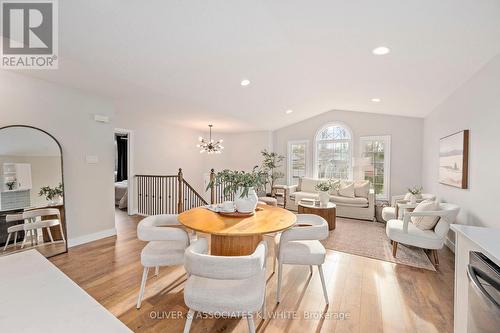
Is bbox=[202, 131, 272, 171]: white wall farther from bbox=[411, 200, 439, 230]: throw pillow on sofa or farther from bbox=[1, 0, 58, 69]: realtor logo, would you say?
bbox=[1, 0, 58, 69]: realtor logo

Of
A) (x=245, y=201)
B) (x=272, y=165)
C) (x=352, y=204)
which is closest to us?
(x=245, y=201)

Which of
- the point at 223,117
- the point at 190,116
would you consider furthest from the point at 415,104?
the point at 190,116

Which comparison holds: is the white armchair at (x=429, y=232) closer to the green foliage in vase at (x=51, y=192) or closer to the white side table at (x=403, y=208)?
the white side table at (x=403, y=208)

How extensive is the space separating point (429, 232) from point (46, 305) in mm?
3638

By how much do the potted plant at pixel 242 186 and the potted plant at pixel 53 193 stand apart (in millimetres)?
2498

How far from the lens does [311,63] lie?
10.2ft

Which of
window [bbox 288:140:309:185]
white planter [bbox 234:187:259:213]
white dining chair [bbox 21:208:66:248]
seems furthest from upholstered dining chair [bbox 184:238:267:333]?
window [bbox 288:140:309:185]

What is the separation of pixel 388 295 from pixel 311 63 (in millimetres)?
2953

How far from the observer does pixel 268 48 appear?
2.70 metres

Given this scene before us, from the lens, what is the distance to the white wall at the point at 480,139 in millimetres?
2281

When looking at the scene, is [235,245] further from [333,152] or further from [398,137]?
[398,137]

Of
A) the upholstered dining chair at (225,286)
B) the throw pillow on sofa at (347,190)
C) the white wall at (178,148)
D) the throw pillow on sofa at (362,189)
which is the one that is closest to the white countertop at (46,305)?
the upholstered dining chair at (225,286)

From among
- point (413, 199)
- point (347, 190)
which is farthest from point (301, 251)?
point (347, 190)

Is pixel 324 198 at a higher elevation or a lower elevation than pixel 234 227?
lower
